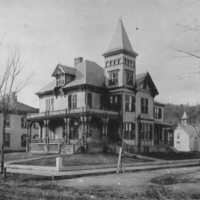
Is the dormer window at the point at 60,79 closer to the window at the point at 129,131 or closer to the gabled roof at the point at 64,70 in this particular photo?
the gabled roof at the point at 64,70

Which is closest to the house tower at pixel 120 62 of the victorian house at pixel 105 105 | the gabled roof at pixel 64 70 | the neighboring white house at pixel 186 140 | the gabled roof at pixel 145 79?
the victorian house at pixel 105 105

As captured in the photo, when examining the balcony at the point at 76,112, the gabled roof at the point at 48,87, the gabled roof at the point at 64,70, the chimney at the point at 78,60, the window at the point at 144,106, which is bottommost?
the balcony at the point at 76,112

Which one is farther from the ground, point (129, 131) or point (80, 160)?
point (129, 131)

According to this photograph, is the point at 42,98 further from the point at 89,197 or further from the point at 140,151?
the point at 89,197

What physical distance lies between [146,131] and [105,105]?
20.2 ft

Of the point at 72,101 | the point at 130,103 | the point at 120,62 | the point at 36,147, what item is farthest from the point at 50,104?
the point at 120,62

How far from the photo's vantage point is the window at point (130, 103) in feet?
127

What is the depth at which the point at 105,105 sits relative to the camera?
39469mm

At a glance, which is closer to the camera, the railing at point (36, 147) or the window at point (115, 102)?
the railing at point (36, 147)

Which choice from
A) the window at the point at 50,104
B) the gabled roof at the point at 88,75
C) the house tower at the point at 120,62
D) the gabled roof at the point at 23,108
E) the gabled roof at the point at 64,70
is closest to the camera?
the house tower at the point at 120,62

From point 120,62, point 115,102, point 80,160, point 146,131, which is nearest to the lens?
point 80,160

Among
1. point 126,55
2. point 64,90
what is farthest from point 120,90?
point 64,90

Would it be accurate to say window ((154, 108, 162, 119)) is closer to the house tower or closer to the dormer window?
the house tower

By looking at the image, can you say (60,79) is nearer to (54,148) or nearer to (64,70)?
(64,70)
